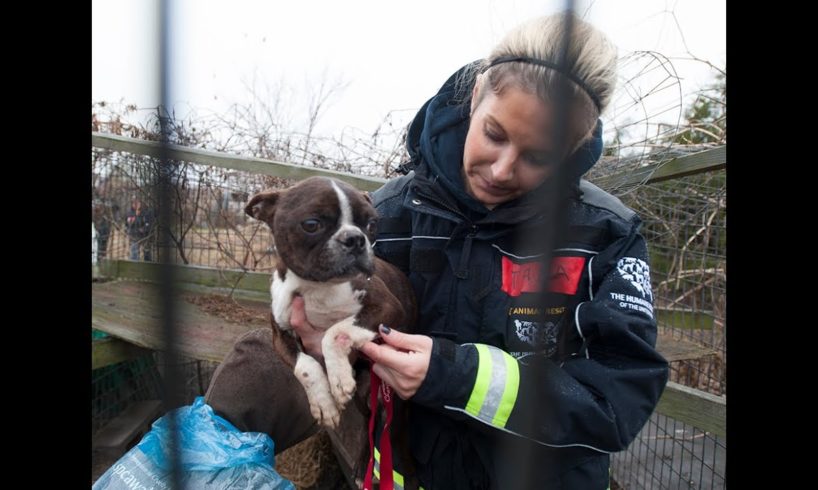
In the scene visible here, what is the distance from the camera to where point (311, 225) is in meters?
1.45

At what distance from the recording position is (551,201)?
0.75 meters

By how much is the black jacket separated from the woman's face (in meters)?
0.04

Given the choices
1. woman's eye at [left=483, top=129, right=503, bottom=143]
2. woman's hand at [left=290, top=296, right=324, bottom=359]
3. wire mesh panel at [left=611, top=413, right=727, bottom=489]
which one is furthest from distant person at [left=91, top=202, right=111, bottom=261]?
wire mesh panel at [left=611, top=413, right=727, bottom=489]

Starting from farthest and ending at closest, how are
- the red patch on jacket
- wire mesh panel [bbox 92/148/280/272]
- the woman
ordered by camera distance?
wire mesh panel [bbox 92/148/280/272]
the red patch on jacket
the woman

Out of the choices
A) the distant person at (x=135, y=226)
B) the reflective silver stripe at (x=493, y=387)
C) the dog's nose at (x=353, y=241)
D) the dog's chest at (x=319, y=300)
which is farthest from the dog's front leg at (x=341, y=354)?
the distant person at (x=135, y=226)

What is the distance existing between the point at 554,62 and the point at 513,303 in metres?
0.77

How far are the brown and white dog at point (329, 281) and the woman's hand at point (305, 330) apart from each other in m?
0.02

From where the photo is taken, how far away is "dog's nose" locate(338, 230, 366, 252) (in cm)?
142

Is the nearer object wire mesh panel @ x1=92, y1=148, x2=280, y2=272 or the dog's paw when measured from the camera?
the dog's paw

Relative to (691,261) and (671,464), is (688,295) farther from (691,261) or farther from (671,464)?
(671,464)

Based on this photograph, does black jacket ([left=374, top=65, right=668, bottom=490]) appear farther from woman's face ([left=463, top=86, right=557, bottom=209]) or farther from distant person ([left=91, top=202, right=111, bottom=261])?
distant person ([left=91, top=202, right=111, bottom=261])

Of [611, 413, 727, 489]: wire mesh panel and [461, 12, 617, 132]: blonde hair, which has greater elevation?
[461, 12, 617, 132]: blonde hair
